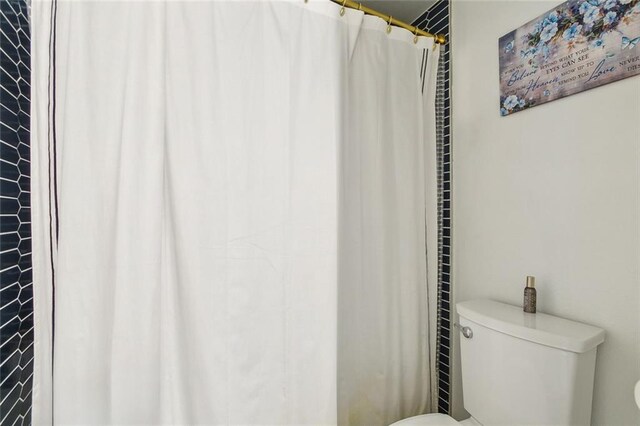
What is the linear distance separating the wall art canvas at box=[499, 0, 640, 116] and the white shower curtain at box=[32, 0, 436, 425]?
0.47 metres

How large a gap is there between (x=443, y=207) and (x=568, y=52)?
26.9 inches

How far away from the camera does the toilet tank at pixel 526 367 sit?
0.81m

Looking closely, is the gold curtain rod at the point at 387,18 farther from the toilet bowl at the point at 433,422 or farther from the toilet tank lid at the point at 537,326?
the toilet bowl at the point at 433,422

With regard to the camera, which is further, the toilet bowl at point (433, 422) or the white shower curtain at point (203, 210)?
the toilet bowl at point (433, 422)

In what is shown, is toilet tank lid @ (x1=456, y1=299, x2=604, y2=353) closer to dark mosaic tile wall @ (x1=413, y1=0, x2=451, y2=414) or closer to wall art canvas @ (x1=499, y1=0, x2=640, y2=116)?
dark mosaic tile wall @ (x1=413, y1=0, x2=451, y2=414)

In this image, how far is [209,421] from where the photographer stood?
90 centimetres

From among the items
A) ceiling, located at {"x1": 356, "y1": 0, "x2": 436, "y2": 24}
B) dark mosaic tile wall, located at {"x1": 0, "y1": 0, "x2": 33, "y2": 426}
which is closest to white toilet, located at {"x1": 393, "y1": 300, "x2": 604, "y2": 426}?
dark mosaic tile wall, located at {"x1": 0, "y1": 0, "x2": 33, "y2": 426}

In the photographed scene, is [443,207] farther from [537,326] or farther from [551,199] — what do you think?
[537,326]

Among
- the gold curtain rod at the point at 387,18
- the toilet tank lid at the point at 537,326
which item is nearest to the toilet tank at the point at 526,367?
the toilet tank lid at the point at 537,326

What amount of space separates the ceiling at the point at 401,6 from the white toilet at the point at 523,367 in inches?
54.3

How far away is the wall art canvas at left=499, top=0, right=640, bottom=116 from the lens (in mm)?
813

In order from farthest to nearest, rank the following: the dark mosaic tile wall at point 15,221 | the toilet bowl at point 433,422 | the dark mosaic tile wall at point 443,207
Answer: the dark mosaic tile wall at point 443,207 < the toilet bowl at point 433,422 < the dark mosaic tile wall at point 15,221

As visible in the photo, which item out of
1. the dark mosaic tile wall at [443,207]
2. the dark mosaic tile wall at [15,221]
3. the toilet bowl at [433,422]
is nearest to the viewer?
the dark mosaic tile wall at [15,221]

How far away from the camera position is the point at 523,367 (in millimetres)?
870
